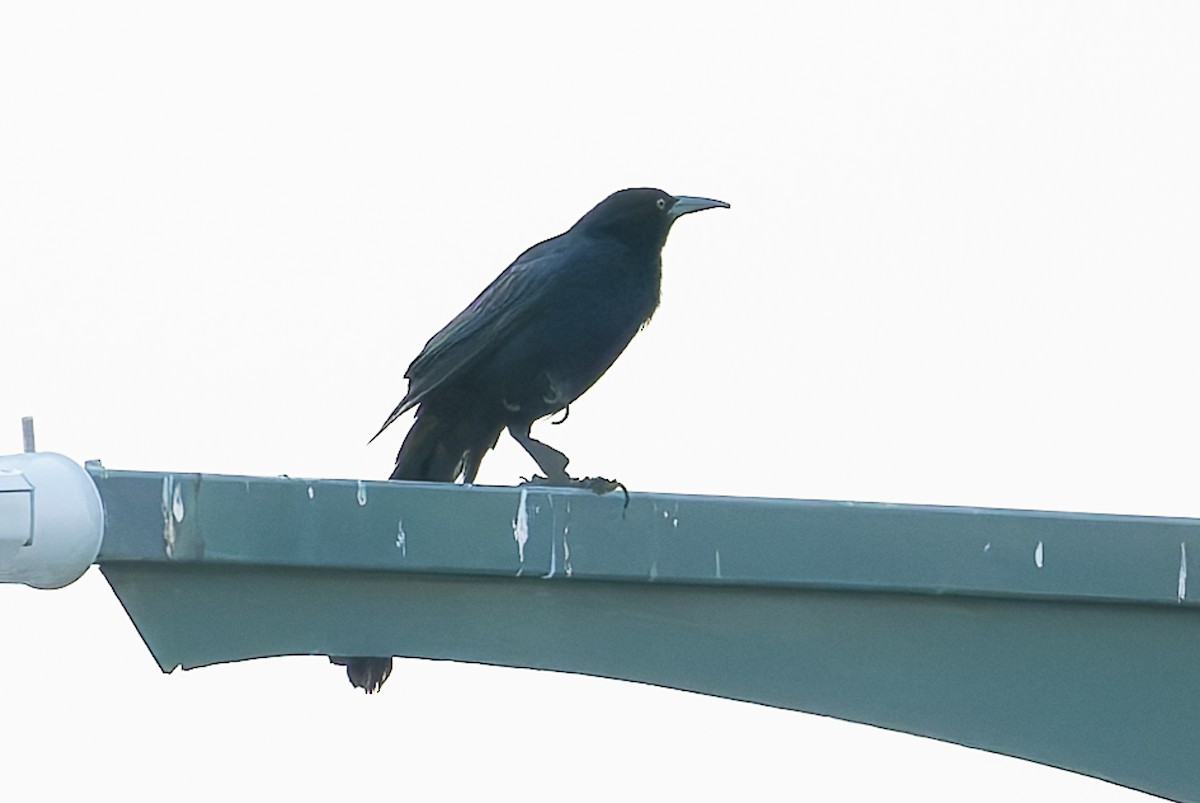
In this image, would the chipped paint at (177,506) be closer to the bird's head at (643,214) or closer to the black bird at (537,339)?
the black bird at (537,339)

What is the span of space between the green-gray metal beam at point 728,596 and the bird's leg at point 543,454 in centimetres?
110

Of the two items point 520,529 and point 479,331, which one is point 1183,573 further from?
point 479,331

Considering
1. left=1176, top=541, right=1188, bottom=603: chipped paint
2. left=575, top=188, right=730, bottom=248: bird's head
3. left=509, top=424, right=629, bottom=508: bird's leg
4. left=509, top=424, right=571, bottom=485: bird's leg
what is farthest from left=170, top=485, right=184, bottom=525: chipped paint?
left=575, top=188, right=730, bottom=248: bird's head

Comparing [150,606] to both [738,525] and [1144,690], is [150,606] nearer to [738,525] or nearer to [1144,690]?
[738,525]

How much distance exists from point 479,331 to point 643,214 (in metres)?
0.54

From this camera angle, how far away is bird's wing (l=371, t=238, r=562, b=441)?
375 centimetres

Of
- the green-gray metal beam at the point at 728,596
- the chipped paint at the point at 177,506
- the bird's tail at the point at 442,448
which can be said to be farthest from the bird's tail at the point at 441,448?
the chipped paint at the point at 177,506

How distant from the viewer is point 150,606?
2393 millimetres

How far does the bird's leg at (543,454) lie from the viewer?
378 centimetres

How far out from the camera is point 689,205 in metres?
4.05

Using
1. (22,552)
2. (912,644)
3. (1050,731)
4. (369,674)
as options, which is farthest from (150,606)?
(1050,731)

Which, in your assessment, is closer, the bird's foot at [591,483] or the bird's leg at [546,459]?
the bird's foot at [591,483]

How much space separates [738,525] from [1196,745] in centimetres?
83

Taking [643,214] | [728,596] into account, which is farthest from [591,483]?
[643,214]
